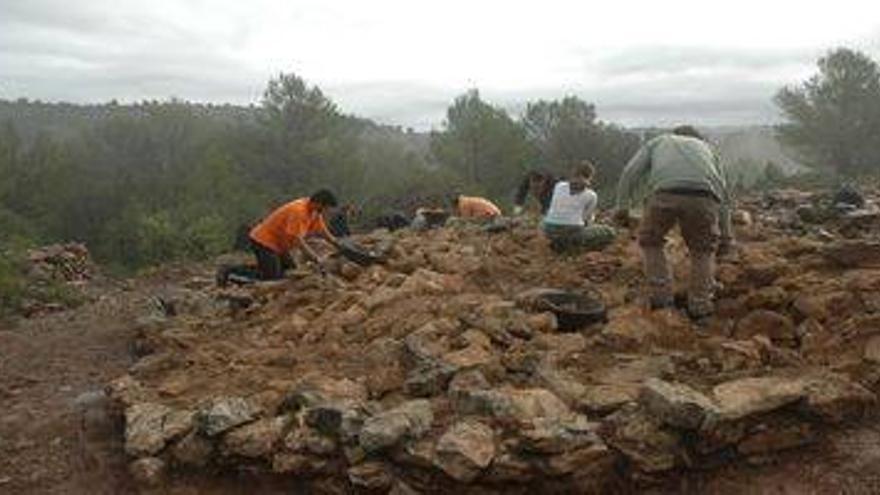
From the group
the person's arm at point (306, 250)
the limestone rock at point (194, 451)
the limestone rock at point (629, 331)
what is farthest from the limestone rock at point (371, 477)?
the person's arm at point (306, 250)

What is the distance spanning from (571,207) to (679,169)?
8.50 feet

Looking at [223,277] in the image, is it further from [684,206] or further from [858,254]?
[858,254]

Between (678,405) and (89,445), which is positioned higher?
(678,405)

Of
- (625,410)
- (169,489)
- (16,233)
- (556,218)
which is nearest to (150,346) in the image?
(169,489)

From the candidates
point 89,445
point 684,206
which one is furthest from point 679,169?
point 89,445

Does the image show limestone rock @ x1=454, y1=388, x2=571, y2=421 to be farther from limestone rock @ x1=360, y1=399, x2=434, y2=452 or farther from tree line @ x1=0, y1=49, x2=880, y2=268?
tree line @ x1=0, y1=49, x2=880, y2=268

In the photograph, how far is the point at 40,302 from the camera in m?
12.9

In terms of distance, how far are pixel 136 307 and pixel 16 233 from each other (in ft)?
61.6

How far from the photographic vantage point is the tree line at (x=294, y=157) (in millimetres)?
33094

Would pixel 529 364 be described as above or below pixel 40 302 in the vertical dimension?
above

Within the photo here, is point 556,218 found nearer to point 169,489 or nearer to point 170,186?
point 169,489

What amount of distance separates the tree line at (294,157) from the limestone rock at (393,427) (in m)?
21.8

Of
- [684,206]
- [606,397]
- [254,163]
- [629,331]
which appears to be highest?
[684,206]

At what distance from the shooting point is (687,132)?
7098 mm
